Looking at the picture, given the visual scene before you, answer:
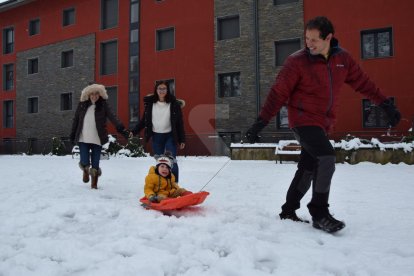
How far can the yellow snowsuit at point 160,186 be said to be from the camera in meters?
4.25

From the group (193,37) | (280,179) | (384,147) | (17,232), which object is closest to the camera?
(17,232)

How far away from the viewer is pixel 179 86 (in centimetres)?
1731

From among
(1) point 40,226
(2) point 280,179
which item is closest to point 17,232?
(1) point 40,226

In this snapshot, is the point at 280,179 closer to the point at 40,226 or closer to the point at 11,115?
the point at 40,226

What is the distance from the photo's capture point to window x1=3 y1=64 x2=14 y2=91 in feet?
79.6

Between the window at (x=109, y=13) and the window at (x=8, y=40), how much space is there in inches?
353

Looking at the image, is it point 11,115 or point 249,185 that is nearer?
point 249,185

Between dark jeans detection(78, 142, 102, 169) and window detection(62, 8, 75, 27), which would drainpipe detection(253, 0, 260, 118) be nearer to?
dark jeans detection(78, 142, 102, 169)

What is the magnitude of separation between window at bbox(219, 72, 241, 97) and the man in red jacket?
42.5 feet

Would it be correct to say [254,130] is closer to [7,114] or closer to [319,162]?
[319,162]

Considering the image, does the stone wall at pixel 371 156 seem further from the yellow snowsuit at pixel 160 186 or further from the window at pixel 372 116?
the yellow snowsuit at pixel 160 186

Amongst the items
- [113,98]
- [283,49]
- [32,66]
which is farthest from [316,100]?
[32,66]

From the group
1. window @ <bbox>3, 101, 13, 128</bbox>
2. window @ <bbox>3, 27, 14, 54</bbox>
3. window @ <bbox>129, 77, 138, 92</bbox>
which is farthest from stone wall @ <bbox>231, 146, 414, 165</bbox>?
window @ <bbox>3, 27, 14, 54</bbox>

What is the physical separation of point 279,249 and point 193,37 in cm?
1560
